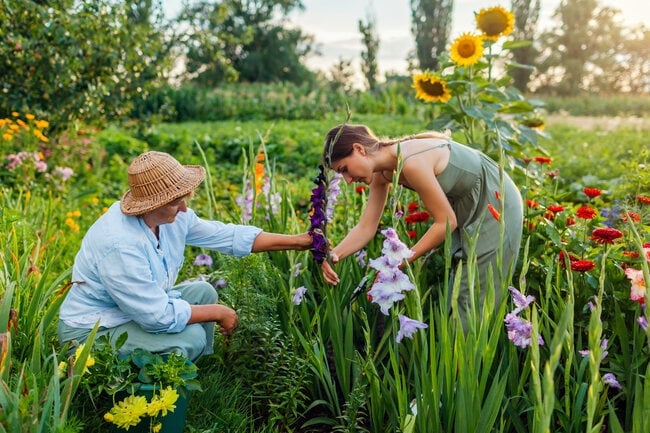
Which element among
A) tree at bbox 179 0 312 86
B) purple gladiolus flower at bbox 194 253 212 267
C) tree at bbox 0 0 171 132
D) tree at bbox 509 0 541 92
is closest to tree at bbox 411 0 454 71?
tree at bbox 509 0 541 92

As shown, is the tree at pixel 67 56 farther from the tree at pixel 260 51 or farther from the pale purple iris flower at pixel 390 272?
the tree at pixel 260 51

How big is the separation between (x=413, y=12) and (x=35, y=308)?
27.3 metres

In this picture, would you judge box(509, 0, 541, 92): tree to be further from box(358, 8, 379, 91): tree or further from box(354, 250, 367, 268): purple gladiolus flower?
box(354, 250, 367, 268): purple gladiolus flower

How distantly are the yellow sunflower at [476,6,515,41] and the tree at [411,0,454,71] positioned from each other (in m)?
23.3

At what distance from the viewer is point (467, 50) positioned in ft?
12.8

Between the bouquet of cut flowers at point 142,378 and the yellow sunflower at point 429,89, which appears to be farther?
the yellow sunflower at point 429,89

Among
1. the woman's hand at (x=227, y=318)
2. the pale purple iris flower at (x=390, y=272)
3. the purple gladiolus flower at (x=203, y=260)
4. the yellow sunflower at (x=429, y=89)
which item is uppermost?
the yellow sunflower at (x=429, y=89)

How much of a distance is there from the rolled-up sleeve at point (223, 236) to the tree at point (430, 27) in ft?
83.2

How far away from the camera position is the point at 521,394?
7.00ft

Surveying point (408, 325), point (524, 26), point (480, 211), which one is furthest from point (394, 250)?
point (524, 26)

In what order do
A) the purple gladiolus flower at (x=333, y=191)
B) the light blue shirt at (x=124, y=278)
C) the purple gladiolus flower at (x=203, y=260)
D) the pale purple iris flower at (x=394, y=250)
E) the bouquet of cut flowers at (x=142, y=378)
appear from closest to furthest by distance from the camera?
the pale purple iris flower at (x=394, y=250), the bouquet of cut flowers at (x=142, y=378), the light blue shirt at (x=124, y=278), the purple gladiolus flower at (x=333, y=191), the purple gladiolus flower at (x=203, y=260)

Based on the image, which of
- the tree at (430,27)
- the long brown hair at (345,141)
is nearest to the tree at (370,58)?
the tree at (430,27)

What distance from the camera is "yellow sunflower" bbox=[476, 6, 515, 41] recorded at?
410 centimetres

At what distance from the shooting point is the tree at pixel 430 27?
26.8m
